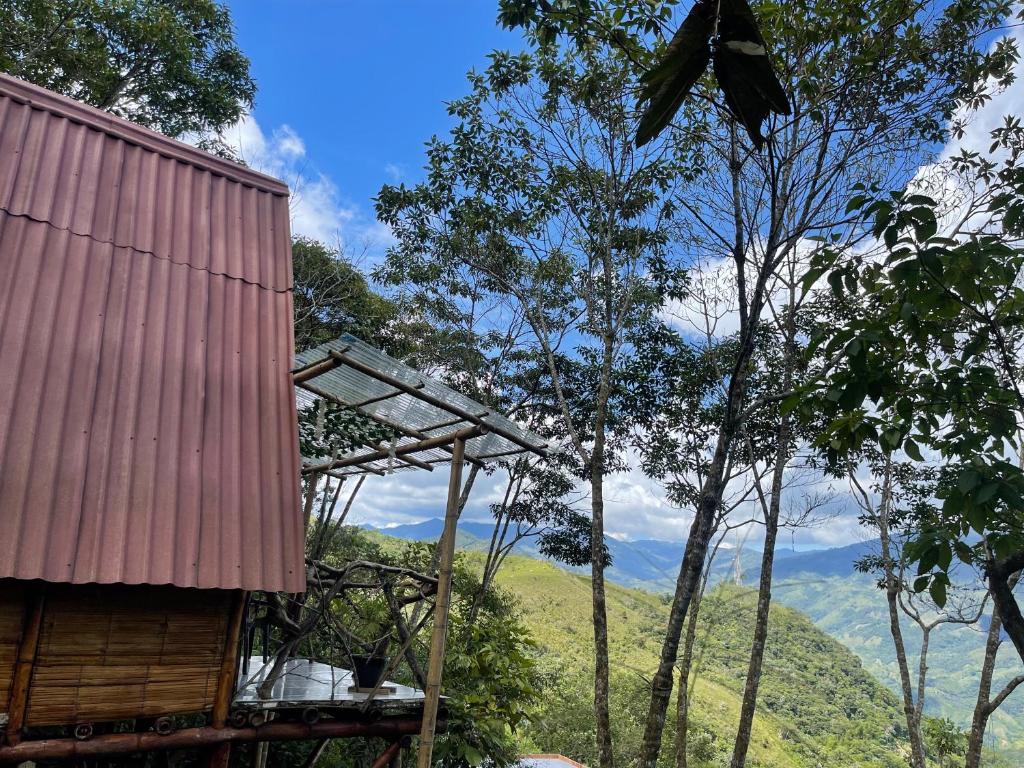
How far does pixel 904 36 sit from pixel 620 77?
10.1 feet

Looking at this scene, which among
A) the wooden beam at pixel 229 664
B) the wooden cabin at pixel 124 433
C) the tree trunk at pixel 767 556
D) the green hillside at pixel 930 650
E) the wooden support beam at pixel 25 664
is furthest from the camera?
the green hillside at pixel 930 650

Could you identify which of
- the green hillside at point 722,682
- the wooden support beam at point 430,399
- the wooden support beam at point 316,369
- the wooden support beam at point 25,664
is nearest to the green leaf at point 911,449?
the wooden support beam at point 430,399

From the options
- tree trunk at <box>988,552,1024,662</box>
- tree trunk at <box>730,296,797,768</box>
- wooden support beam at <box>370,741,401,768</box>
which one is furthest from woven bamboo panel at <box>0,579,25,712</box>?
tree trunk at <box>730,296,797,768</box>

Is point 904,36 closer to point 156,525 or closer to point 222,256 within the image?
point 222,256

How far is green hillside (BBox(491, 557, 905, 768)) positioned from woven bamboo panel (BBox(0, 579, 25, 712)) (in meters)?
13.8

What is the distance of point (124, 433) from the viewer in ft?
11.5

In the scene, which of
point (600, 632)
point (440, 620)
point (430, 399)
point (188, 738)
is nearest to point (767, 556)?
point (600, 632)

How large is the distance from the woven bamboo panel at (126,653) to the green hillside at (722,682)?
13240 millimetres

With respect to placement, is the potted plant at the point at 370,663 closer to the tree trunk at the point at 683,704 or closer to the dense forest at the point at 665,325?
the dense forest at the point at 665,325

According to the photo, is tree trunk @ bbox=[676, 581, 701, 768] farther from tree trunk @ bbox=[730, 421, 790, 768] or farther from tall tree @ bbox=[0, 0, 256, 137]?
tall tree @ bbox=[0, 0, 256, 137]

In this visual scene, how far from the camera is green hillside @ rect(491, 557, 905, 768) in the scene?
17.9 metres

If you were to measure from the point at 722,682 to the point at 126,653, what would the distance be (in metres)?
33.8

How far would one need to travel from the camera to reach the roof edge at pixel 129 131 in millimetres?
4480

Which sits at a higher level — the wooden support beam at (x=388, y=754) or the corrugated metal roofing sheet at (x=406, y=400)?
the corrugated metal roofing sheet at (x=406, y=400)
